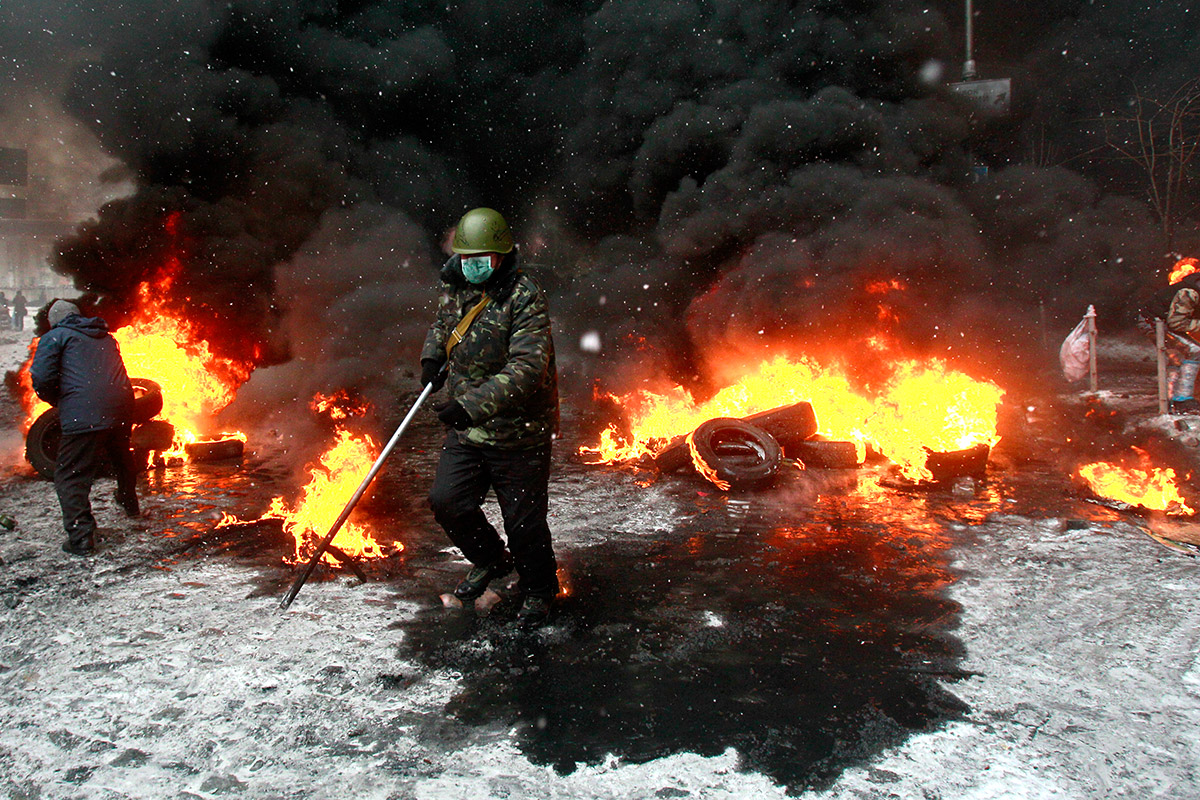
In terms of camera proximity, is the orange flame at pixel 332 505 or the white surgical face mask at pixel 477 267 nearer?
the white surgical face mask at pixel 477 267

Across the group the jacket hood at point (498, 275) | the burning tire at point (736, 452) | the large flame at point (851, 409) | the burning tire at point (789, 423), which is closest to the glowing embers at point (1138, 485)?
the large flame at point (851, 409)

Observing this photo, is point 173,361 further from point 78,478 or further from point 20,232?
point 20,232

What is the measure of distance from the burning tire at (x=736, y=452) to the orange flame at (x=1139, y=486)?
3.01 metres

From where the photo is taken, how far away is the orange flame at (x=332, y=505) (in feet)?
15.9

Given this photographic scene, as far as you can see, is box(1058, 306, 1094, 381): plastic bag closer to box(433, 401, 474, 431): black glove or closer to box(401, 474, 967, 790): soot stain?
box(401, 474, 967, 790): soot stain

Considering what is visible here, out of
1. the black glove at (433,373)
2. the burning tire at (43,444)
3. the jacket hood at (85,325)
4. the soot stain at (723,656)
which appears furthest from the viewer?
the burning tire at (43,444)

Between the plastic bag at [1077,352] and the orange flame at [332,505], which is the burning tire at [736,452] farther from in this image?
the plastic bag at [1077,352]

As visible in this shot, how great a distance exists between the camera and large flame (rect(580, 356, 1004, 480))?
8.30 m

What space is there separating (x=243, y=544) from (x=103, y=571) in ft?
2.76

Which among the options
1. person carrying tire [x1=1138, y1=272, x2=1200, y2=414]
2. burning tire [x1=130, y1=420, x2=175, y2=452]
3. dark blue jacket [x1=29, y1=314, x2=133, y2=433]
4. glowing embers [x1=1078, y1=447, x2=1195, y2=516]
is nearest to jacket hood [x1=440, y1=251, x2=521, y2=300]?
dark blue jacket [x1=29, y1=314, x2=133, y2=433]

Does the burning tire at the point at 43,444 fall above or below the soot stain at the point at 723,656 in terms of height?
above

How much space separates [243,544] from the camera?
16.4 ft

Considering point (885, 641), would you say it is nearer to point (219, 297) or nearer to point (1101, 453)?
point (1101, 453)

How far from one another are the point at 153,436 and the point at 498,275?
5.84 meters
